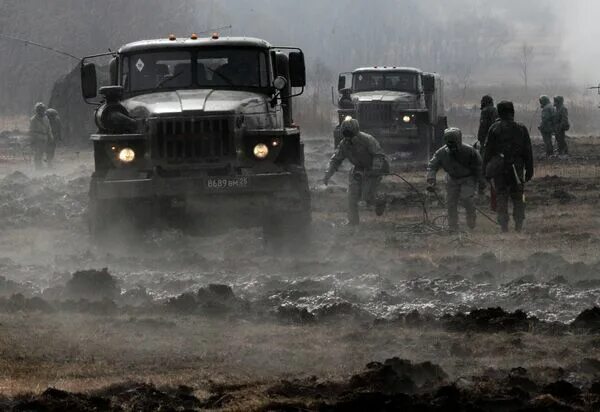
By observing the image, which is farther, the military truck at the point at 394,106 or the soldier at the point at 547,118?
the soldier at the point at 547,118

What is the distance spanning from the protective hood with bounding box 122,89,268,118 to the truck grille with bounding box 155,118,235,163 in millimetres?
117

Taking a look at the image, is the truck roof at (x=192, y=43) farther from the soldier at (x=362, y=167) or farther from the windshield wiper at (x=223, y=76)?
the soldier at (x=362, y=167)

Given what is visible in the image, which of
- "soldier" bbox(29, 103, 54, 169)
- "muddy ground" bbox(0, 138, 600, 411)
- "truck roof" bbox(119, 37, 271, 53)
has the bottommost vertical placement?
"muddy ground" bbox(0, 138, 600, 411)

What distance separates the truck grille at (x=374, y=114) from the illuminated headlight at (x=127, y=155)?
15025mm

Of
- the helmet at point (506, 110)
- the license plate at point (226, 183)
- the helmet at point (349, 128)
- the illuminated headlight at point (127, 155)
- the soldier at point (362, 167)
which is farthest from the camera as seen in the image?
the soldier at point (362, 167)

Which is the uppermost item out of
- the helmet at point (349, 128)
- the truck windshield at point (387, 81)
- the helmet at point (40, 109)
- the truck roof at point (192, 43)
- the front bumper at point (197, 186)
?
the truck roof at point (192, 43)

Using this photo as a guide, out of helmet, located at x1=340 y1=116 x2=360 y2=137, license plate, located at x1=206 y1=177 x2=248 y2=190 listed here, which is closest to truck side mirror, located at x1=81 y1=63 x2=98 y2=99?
license plate, located at x1=206 y1=177 x2=248 y2=190

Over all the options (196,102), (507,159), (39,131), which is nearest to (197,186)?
(196,102)

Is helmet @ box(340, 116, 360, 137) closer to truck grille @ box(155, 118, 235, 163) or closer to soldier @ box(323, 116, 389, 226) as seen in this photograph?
soldier @ box(323, 116, 389, 226)

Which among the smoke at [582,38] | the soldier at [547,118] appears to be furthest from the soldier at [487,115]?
the smoke at [582,38]

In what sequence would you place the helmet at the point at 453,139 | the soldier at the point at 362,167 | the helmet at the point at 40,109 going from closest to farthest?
the helmet at the point at 453,139
the soldier at the point at 362,167
the helmet at the point at 40,109

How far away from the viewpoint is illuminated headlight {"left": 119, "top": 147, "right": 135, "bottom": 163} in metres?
12.3

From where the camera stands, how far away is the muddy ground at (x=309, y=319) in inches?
282

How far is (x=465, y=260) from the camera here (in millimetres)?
12750
